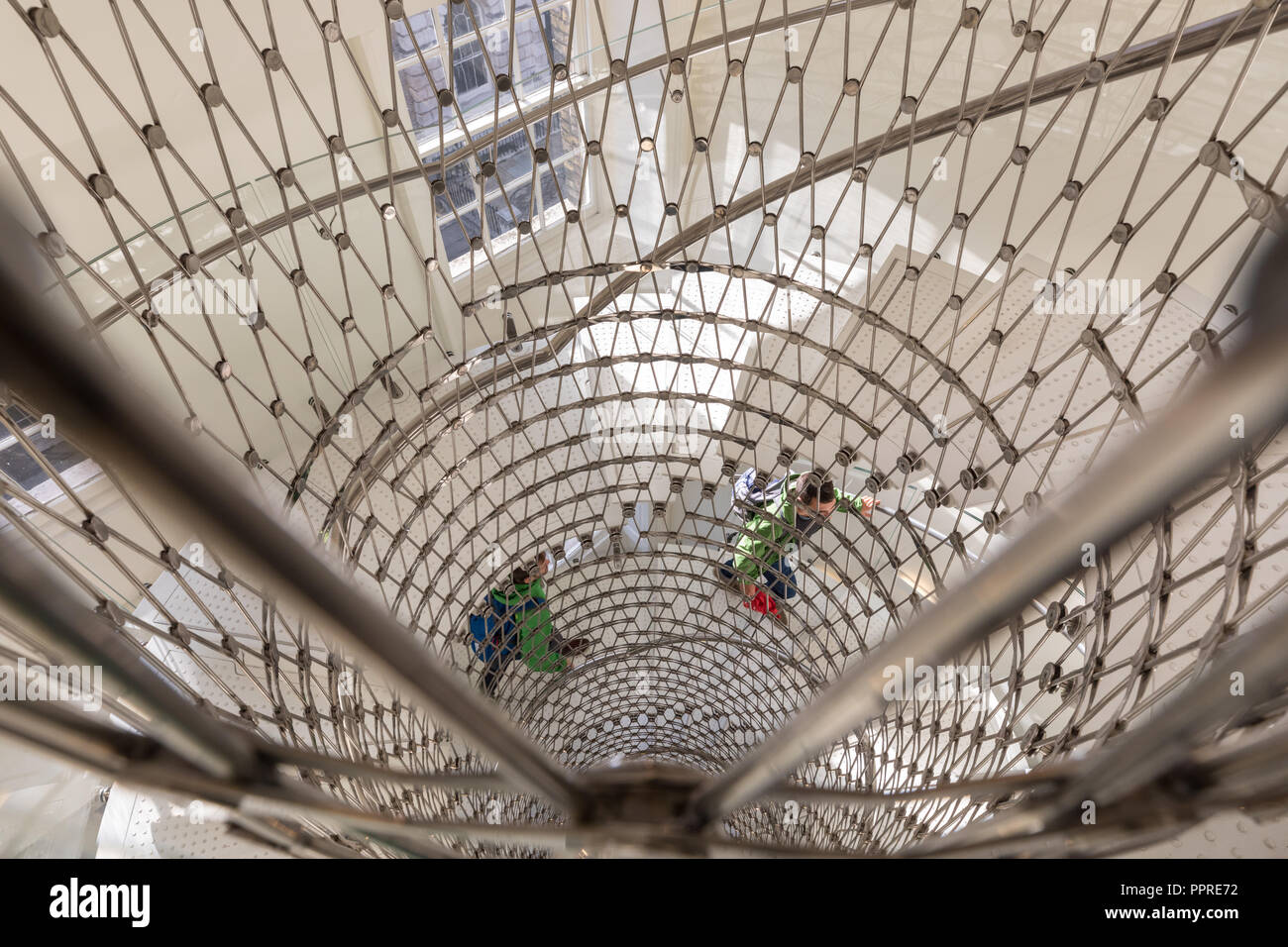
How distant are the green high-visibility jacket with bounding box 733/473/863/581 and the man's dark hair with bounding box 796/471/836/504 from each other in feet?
0.11

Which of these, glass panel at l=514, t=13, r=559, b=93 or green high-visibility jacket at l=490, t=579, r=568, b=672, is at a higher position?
glass panel at l=514, t=13, r=559, b=93

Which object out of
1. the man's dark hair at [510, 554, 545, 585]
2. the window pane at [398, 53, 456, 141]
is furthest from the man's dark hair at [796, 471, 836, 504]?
the window pane at [398, 53, 456, 141]

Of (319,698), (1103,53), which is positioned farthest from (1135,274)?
(319,698)

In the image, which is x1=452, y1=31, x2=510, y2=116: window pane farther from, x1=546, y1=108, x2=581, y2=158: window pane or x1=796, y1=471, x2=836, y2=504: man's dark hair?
x1=796, y1=471, x2=836, y2=504: man's dark hair

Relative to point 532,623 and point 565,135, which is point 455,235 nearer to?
point 565,135

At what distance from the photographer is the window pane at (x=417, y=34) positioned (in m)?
2.28

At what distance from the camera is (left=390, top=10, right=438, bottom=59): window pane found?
7.48 feet

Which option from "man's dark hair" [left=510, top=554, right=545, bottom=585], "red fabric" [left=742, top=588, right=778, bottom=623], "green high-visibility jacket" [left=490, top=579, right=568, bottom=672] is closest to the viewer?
"man's dark hair" [left=510, top=554, right=545, bottom=585]

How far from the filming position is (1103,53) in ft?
5.95

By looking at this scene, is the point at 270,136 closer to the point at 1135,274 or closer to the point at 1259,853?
the point at 1135,274

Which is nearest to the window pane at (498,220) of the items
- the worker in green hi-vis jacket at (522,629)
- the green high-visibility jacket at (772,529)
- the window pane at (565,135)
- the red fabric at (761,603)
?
the window pane at (565,135)

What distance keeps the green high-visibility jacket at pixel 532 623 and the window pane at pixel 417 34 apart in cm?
169

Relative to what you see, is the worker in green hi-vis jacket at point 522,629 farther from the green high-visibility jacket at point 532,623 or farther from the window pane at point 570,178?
the window pane at point 570,178
